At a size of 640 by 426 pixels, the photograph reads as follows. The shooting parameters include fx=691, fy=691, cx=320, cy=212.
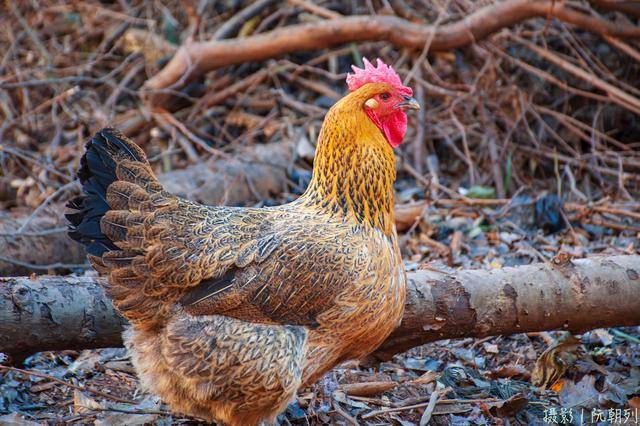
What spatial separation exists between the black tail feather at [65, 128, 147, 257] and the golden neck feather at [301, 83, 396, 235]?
41.8 inches

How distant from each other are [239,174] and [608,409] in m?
4.18

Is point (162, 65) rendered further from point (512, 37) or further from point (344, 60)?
point (512, 37)

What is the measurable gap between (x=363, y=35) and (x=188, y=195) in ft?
8.26

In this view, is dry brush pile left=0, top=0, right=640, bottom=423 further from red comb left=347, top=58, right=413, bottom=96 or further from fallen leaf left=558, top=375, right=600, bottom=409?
red comb left=347, top=58, right=413, bottom=96

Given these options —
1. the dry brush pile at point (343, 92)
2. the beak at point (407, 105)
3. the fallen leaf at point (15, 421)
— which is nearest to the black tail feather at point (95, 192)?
the fallen leaf at point (15, 421)

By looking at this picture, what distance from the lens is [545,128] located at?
296 inches

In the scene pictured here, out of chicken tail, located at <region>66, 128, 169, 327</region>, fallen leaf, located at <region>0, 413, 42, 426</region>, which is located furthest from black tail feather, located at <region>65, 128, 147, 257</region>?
fallen leaf, located at <region>0, 413, 42, 426</region>

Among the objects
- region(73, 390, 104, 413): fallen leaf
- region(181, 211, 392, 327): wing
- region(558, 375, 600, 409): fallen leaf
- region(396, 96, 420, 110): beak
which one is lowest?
region(558, 375, 600, 409): fallen leaf

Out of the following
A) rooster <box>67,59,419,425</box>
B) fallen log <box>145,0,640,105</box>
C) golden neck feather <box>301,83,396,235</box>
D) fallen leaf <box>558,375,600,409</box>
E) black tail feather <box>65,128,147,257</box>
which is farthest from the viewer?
fallen log <box>145,0,640,105</box>

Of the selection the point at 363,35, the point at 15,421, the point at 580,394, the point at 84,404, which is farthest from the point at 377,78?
the point at 363,35

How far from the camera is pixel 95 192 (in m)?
3.44

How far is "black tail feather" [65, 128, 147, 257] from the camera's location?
11.1 feet

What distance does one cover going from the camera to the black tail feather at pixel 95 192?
3393 mm

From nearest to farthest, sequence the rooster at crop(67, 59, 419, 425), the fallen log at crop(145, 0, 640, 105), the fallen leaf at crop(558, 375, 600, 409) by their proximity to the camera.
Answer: the rooster at crop(67, 59, 419, 425)
the fallen leaf at crop(558, 375, 600, 409)
the fallen log at crop(145, 0, 640, 105)
